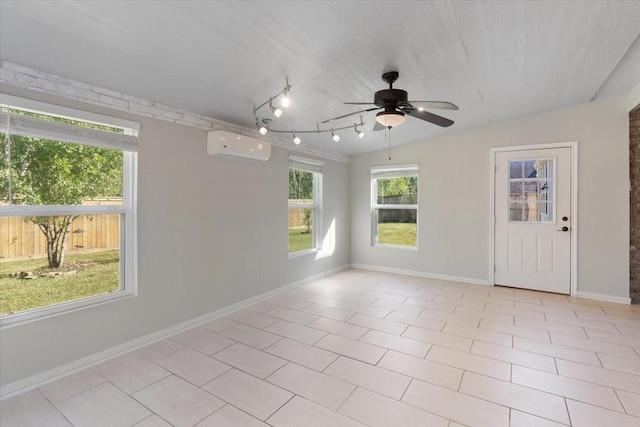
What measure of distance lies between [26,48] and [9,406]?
7.46 ft

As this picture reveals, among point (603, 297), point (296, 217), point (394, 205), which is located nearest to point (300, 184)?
point (296, 217)

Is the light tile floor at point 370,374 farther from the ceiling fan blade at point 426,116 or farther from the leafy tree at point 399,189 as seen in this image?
the leafy tree at point 399,189

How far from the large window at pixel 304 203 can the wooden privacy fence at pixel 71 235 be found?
2.39m

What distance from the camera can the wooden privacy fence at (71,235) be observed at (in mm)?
2199

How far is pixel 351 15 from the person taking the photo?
1918mm

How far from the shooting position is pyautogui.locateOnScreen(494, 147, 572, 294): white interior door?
4340 millimetres

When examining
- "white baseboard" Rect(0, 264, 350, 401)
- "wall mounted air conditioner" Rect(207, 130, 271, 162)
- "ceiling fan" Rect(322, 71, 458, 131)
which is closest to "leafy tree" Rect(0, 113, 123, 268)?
"white baseboard" Rect(0, 264, 350, 401)

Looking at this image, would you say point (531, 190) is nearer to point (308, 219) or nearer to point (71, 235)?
point (308, 219)

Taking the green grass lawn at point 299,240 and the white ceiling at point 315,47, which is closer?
the white ceiling at point 315,47

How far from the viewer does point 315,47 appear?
7.32 ft

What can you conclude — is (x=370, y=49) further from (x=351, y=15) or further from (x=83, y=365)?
(x=83, y=365)

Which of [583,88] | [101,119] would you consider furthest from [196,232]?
[583,88]

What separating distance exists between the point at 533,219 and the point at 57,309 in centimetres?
560

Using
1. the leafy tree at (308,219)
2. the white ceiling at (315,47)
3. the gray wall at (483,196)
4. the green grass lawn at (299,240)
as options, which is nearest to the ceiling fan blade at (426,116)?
the white ceiling at (315,47)
